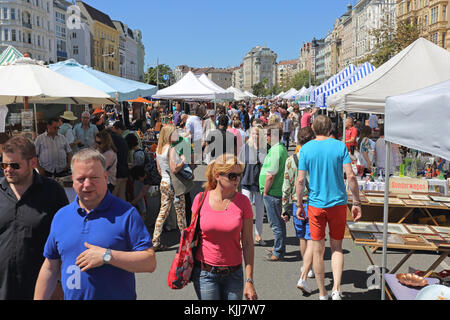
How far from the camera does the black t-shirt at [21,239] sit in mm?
2908

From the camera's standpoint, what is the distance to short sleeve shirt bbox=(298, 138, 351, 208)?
4.48 metres

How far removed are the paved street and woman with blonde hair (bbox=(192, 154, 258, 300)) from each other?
1787 millimetres

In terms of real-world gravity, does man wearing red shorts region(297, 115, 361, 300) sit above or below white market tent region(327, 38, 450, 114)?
below

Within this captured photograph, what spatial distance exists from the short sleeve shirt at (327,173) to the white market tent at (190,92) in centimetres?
1197

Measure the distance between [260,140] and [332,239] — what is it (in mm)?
2598

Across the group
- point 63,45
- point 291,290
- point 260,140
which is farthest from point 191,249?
point 63,45

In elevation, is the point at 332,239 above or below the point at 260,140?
below

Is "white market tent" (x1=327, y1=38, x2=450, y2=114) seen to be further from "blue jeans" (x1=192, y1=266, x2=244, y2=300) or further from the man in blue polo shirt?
the man in blue polo shirt

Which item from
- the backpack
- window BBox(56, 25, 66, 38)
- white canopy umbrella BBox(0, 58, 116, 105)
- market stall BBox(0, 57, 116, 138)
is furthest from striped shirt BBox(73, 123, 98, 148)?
window BBox(56, 25, 66, 38)

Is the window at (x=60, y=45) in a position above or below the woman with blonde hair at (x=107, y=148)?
above

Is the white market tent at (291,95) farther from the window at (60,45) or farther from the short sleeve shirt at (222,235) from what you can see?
the window at (60,45)

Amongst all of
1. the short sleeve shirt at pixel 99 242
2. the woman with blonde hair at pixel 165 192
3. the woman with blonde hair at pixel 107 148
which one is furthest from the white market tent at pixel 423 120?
the woman with blonde hair at pixel 107 148

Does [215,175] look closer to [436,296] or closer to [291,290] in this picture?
[436,296]

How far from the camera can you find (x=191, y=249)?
327 cm
